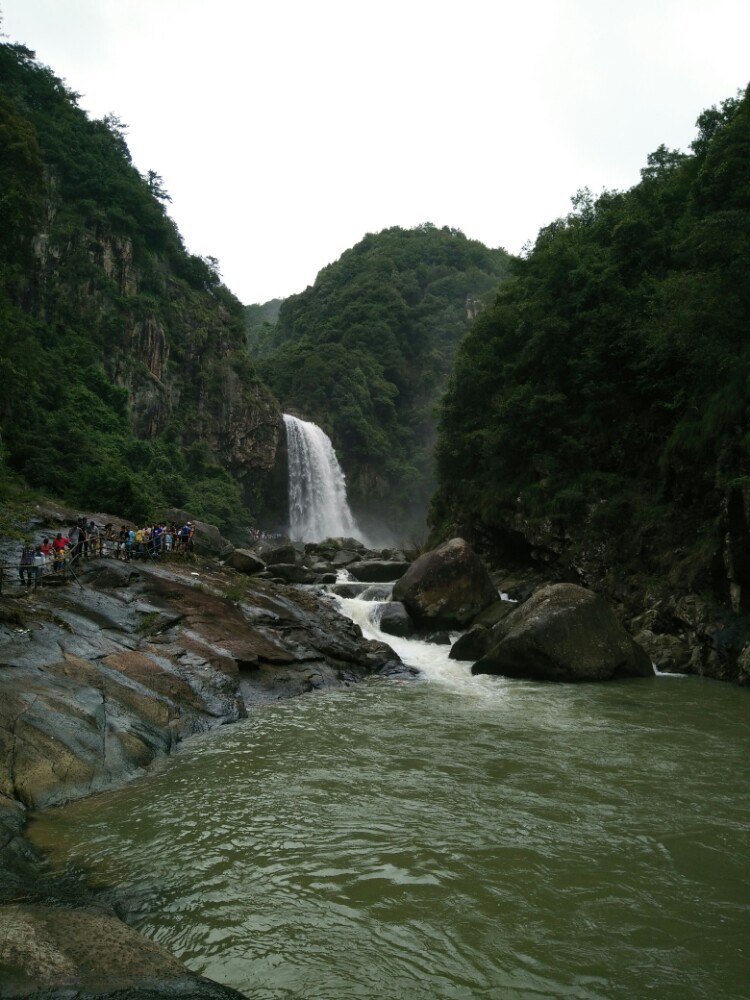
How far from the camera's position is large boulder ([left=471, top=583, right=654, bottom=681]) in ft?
49.3

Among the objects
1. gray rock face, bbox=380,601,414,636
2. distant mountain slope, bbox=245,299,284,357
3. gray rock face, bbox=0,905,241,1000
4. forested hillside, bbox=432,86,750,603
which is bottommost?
gray rock face, bbox=380,601,414,636

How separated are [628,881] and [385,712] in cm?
690

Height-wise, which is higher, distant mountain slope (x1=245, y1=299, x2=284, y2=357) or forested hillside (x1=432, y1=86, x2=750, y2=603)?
distant mountain slope (x1=245, y1=299, x2=284, y2=357)

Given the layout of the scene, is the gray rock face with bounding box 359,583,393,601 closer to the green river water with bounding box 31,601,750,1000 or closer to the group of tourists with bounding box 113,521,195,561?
the group of tourists with bounding box 113,521,195,561

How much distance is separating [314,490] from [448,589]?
37043 millimetres

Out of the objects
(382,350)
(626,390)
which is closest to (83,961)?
(626,390)

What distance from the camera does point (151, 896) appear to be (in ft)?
17.0

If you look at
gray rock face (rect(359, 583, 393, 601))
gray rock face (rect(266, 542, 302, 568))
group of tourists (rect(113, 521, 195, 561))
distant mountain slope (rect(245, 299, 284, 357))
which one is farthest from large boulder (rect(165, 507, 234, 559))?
distant mountain slope (rect(245, 299, 284, 357))

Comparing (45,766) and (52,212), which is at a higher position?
(52,212)

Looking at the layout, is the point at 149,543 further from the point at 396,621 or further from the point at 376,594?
the point at 396,621

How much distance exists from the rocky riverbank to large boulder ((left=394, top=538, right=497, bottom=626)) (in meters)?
2.72

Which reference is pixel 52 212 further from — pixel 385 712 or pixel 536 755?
pixel 536 755

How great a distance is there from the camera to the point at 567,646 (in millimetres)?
15156

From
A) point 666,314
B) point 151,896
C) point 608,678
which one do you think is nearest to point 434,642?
point 608,678
